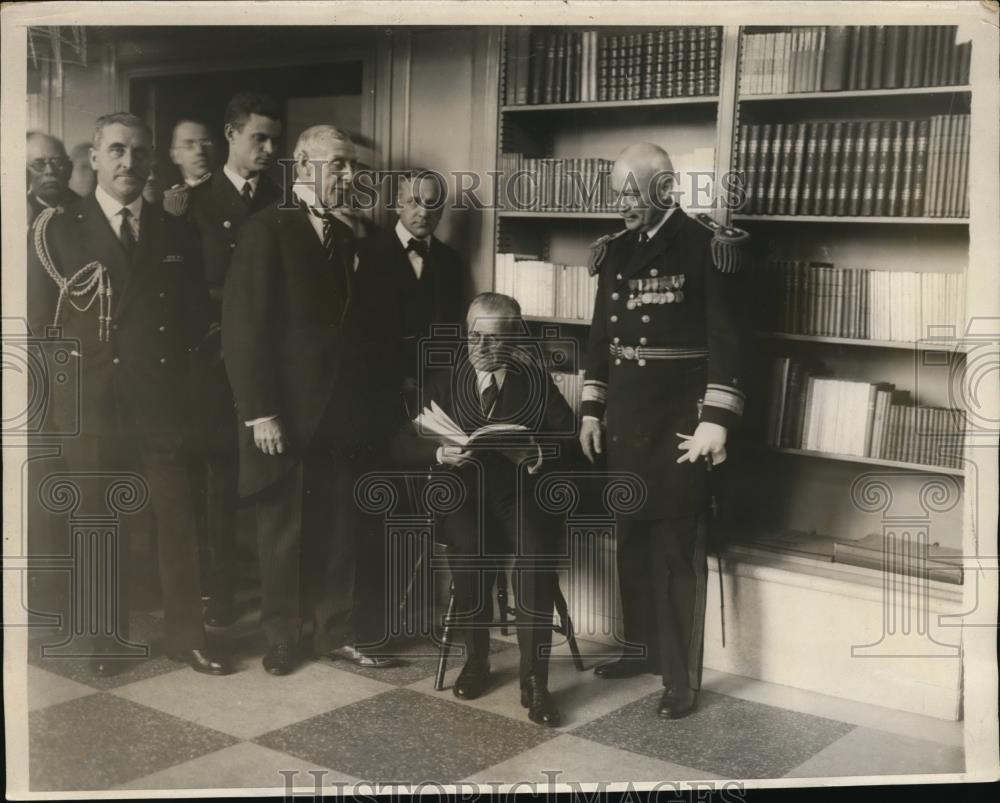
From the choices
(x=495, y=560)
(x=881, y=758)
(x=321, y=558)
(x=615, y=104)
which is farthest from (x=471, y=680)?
(x=615, y=104)

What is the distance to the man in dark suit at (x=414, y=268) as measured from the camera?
3.57 metres

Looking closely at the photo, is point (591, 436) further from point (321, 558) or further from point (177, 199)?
point (177, 199)

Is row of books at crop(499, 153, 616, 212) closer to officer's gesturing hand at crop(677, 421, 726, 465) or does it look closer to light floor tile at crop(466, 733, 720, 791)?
officer's gesturing hand at crop(677, 421, 726, 465)

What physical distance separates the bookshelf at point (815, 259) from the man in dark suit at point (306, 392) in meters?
0.58

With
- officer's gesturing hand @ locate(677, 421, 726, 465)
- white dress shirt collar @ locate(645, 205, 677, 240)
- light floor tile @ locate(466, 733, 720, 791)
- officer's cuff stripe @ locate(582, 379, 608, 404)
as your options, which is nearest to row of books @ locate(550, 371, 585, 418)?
officer's cuff stripe @ locate(582, 379, 608, 404)

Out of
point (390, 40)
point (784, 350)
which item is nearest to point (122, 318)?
point (390, 40)

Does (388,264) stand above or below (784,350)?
above

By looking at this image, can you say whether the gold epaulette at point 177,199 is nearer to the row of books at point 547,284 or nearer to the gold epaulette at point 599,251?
the row of books at point 547,284

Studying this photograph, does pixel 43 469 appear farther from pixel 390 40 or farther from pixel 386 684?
pixel 390 40

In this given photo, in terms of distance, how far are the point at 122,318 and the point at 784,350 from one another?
2.12m

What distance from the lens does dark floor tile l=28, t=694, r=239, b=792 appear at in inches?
129

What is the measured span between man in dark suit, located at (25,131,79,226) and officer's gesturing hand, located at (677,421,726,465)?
6.56 feet

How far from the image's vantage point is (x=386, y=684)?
3631 mm

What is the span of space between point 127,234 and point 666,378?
1703mm
